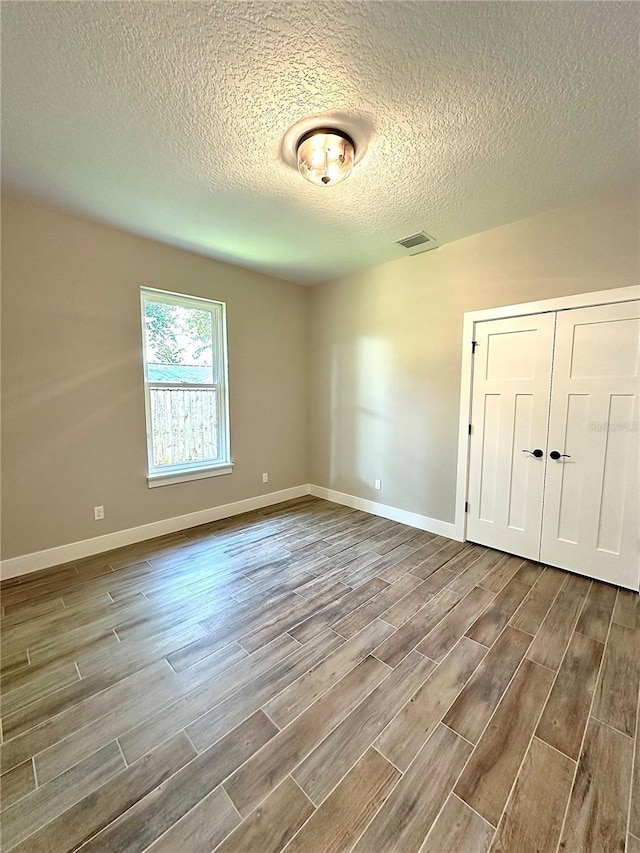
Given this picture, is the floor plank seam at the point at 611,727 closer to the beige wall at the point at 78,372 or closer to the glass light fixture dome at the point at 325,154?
the glass light fixture dome at the point at 325,154

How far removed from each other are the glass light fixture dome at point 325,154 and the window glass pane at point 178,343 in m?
2.02

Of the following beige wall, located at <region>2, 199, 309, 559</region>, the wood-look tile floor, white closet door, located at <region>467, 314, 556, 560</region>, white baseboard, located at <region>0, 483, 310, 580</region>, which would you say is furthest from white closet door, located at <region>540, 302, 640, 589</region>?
beige wall, located at <region>2, 199, 309, 559</region>

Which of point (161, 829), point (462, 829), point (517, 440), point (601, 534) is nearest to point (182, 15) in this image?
point (161, 829)

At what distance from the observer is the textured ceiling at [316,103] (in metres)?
1.29

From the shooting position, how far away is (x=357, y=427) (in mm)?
4117

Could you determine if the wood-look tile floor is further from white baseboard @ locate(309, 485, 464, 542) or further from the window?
the window

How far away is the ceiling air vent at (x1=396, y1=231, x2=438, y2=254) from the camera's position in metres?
3.00

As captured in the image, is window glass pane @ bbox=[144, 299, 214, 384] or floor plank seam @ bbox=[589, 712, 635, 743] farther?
window glass pane @ bbox=[144, 299, 214, 384]

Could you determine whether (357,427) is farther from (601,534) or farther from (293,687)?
(293,687)

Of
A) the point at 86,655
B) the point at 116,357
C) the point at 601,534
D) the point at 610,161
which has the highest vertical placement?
the point at 610,161

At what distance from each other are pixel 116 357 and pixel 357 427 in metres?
2.63

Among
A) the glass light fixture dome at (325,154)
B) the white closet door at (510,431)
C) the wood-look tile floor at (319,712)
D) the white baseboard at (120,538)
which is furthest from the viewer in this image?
the white closet door at (510,431)

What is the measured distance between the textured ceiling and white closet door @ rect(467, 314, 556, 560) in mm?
986

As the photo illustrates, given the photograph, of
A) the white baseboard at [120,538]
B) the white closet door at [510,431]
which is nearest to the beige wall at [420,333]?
the white closet door at [510,431]
